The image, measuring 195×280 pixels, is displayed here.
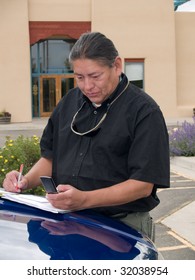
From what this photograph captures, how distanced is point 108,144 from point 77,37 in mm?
27657

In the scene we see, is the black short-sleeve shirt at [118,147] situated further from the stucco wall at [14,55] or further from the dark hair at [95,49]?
the stucco wall at [14,55]

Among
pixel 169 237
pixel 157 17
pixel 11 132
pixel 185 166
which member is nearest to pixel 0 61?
pixel 11 132

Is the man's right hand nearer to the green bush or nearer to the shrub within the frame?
the green bush

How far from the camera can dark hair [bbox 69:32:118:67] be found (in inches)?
91.1

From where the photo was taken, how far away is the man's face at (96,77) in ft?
7.70

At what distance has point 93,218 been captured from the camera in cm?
253

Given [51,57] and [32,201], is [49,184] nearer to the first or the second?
[32,201]

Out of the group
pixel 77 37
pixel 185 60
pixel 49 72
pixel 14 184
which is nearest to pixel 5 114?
pixel 49 72

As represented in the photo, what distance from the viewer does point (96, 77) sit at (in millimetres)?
2379

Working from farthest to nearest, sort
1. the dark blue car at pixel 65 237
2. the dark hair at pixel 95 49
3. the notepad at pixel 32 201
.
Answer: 1. the notepad at pixel 32 201
2. the dark hair at pixel 95 49
3. the dark blue car at pixel 65 237

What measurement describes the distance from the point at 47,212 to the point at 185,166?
817cm

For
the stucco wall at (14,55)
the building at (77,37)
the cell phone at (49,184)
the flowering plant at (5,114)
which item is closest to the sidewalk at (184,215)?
the cell phone at (49,184)

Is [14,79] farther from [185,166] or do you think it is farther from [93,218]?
[93,218]

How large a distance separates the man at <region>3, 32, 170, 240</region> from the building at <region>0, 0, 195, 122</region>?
2615 centimetres
